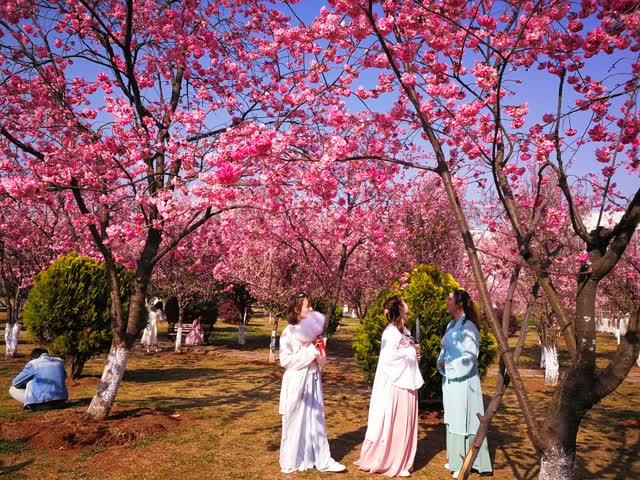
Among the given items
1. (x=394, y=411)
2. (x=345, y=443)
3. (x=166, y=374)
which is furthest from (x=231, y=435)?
(x=166, y=374)

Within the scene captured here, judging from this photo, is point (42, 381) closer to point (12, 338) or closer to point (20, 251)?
point (12, 338)

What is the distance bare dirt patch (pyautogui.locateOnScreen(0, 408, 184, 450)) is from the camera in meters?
6.33

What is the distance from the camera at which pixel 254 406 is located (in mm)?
9461

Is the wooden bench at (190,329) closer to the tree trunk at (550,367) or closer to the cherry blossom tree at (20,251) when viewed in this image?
the cherry blossom tree at (20,251)

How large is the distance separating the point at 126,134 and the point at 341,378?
9.37m

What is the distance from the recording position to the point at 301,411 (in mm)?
5785

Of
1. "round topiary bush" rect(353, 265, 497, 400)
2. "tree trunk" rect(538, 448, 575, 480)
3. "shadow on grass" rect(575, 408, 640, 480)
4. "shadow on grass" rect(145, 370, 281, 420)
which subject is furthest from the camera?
"shadow on grass" rect(145, 370, 281, 420)

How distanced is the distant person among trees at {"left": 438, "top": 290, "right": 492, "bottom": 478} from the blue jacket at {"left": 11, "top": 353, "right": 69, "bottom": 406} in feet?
22.1

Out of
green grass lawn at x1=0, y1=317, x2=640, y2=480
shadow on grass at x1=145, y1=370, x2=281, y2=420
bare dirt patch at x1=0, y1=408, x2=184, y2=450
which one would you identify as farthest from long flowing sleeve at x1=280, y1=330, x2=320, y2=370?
shadow on grass at x1=145, y1=370, x2=281, y2=420

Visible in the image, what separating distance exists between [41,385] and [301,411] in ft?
17.2

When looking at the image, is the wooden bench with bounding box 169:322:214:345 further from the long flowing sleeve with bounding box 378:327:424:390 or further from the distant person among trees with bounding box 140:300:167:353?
the long flowing sleeve with bounding box 378:327:424:390

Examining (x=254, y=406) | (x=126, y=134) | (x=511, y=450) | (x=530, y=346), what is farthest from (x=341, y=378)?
(x=530, y=346)

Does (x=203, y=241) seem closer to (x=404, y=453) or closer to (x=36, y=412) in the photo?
(x=36, y=412)

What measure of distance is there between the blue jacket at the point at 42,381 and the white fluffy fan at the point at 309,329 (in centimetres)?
517
